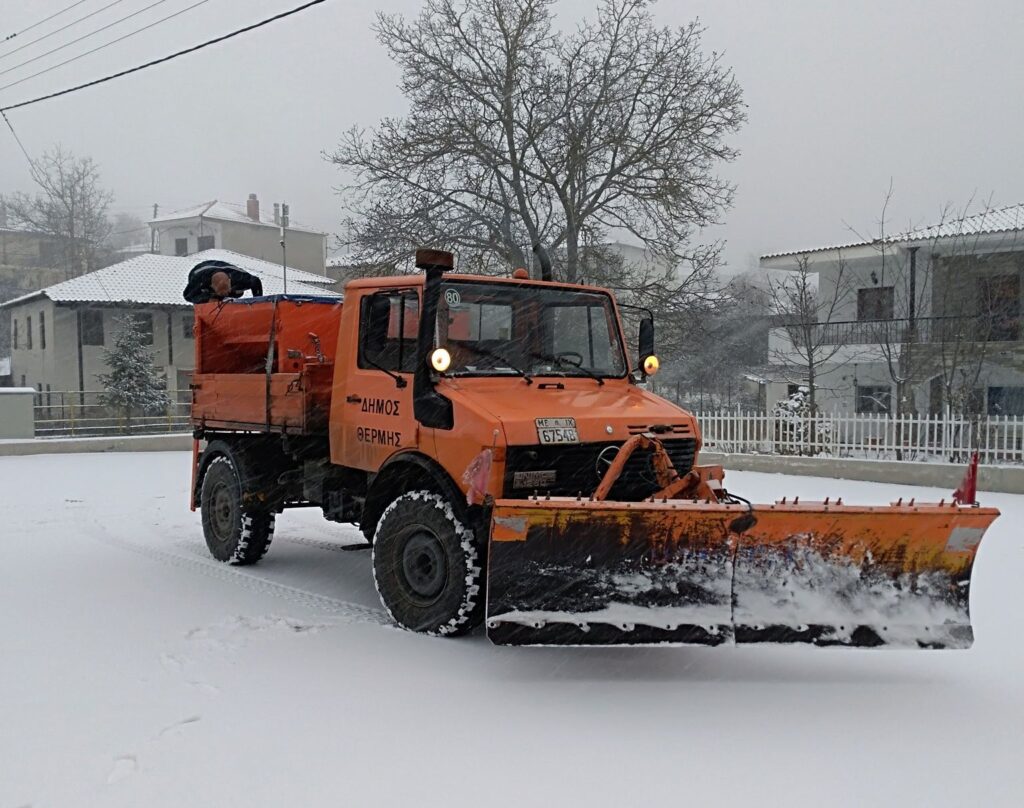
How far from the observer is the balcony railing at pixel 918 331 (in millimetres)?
18469

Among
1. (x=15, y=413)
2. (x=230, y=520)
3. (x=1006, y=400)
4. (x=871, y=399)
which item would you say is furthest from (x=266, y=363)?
(x=871, y=399)

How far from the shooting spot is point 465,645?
5.43 metres

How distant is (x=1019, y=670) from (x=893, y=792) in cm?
202

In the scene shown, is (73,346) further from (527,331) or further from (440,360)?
(440,360)

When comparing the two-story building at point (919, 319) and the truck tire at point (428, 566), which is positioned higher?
the two-story building at point (919, 319)

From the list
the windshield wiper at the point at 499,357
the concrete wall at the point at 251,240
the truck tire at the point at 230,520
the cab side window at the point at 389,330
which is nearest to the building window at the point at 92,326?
the concrete wall at the point at 251,240

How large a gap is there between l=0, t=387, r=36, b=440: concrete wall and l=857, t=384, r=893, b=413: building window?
19509mm

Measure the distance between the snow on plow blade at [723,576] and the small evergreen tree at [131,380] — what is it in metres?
22.2

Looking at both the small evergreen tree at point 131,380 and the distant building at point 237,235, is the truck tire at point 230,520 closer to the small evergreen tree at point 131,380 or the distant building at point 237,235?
the small evergreen tree at point 131,380

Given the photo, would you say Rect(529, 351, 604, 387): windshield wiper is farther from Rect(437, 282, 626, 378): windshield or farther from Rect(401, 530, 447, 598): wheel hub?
Rect(401, 530, 447, 598): wheel hub

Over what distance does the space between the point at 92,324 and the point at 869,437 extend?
27.6 metres

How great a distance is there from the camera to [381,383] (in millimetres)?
6082

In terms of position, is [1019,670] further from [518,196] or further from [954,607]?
[518,196]

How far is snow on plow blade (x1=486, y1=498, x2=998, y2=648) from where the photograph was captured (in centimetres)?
466
